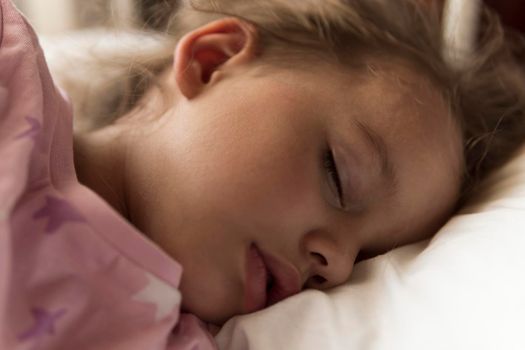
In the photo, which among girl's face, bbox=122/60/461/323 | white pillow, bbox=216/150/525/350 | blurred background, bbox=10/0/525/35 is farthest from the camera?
blurred background, bbox=10/0/525/35

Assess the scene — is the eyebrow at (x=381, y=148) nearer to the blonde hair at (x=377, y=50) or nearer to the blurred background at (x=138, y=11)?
the blonde hair at (x=377, y=50)

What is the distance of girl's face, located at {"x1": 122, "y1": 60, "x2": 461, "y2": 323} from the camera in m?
0.72

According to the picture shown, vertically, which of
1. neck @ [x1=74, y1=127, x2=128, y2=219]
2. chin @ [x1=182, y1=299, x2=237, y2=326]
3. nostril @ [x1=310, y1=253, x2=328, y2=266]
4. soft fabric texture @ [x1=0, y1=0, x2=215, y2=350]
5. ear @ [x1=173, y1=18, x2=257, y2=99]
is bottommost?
chin @ [x1=182, y1=299, x2=237, y2=326]

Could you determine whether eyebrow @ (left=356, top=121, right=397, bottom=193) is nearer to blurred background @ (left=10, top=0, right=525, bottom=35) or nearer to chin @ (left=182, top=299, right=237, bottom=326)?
chin @ (left=182, top=299, right=237, bottom=326)

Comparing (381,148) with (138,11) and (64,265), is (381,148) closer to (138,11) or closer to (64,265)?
(64,265)

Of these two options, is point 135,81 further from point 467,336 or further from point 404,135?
point 467,336

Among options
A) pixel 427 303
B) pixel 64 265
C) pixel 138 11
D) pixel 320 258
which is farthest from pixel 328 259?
pixel 138 11

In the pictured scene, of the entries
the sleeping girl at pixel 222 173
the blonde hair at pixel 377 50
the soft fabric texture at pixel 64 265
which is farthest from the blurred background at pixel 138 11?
the soft fabric texture at pixel 64 265

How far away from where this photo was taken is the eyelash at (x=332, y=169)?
0.76 m

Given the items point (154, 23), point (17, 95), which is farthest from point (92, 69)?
point (17, 95)

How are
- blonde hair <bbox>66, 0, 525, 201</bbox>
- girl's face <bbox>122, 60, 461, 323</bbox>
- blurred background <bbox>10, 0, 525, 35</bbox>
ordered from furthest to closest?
blurred background <bbox>10, 0, 525, 35</bbox> → blonde hair <bbox>66, 0, 525, 201</bbox> → girl's face <bbox>122, 60, 461, 323</bbox>

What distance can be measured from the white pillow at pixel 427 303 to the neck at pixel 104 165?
21 centimetres

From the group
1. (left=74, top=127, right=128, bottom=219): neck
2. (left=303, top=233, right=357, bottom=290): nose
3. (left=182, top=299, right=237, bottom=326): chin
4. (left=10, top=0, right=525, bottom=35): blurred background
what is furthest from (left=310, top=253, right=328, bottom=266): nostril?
(left=10, top=0, right=525, bottom=35): blurred background

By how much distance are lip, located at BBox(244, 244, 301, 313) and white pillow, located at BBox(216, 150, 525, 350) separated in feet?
0.12
